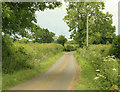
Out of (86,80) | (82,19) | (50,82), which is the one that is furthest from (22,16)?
(82,19)

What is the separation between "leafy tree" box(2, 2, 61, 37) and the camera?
10484 mm

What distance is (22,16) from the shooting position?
1094 cm

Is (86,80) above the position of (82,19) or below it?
below

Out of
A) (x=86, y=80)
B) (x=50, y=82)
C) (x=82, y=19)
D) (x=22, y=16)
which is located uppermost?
(x=82, y=19)

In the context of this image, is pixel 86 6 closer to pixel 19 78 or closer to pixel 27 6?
pixel 27 6

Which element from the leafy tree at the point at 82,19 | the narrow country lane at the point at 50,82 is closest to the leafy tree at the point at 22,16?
the narrow country lane at the point at 50,82

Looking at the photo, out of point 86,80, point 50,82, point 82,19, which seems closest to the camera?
point 50,82

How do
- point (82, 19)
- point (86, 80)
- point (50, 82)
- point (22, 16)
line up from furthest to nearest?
1. point (82, 19)
2. point (22, 16)
3. point (86, 80)
4. point (50, 82)

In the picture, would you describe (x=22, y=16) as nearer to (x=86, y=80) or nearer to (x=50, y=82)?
(x=50, y=82)

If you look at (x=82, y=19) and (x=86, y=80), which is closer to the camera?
(x=86, y=80)

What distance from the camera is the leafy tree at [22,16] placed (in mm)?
10484

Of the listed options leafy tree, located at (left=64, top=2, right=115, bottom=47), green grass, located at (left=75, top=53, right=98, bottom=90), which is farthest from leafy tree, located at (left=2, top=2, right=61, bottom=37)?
leafy tree, located at (left=64, top=2, right=115, bottom=47)

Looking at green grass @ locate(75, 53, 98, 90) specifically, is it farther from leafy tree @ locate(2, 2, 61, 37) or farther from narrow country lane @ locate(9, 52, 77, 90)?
leafy tree @ locate(2, 2, 61, 37)

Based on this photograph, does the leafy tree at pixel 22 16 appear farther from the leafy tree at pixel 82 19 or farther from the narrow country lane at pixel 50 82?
the leafy tree at pixel 82 19
